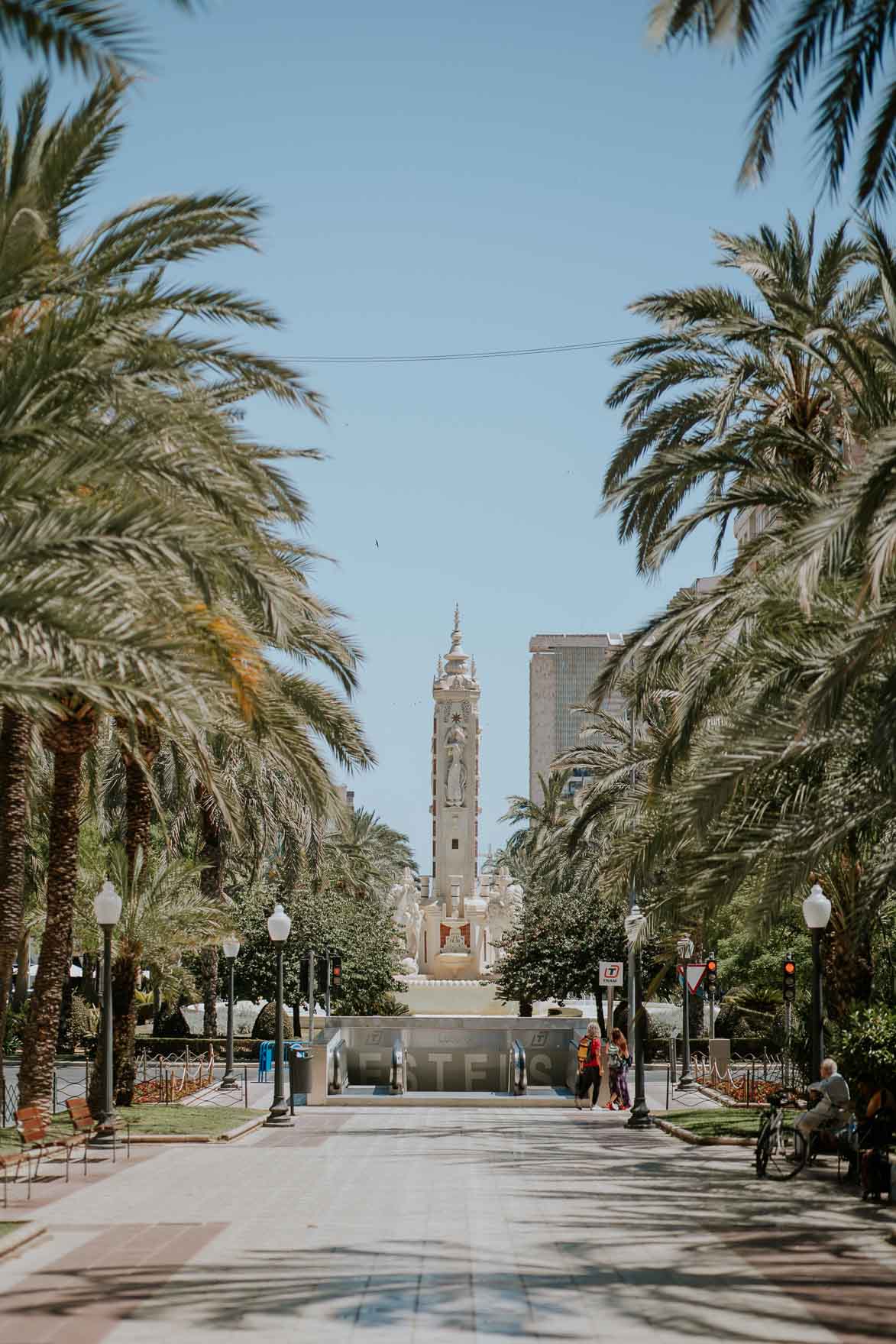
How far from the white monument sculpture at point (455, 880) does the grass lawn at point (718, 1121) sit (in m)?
47.4

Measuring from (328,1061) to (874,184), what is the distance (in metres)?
28.1

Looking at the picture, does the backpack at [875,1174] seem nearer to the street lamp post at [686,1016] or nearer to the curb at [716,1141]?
the curb at [716,1141]

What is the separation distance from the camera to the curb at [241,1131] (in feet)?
76.7

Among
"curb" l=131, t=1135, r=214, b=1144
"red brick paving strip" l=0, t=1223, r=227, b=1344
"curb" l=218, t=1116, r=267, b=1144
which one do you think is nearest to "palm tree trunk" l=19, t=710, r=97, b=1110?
"curb" l=131, t=1135, r=214, b=1144

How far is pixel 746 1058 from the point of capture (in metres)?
44.2

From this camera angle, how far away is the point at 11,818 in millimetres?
20406

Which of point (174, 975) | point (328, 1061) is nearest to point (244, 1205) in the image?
point (328, 1061)

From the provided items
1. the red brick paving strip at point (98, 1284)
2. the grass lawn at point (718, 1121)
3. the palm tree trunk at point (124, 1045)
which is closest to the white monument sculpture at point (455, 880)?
the grass lawn at point (718, 1121)

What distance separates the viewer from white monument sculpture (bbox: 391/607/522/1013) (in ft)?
261

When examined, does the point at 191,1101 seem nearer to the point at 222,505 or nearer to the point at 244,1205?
the point at 244,1205

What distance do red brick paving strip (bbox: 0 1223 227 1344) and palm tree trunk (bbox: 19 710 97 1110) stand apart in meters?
7.75

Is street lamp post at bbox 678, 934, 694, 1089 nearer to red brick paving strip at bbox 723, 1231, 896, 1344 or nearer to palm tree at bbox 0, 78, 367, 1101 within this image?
palm tree at bbox 0, 78, 367, 1101

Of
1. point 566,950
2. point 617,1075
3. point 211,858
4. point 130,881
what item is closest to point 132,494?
point 130,881

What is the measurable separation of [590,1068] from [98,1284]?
21.7 meters
